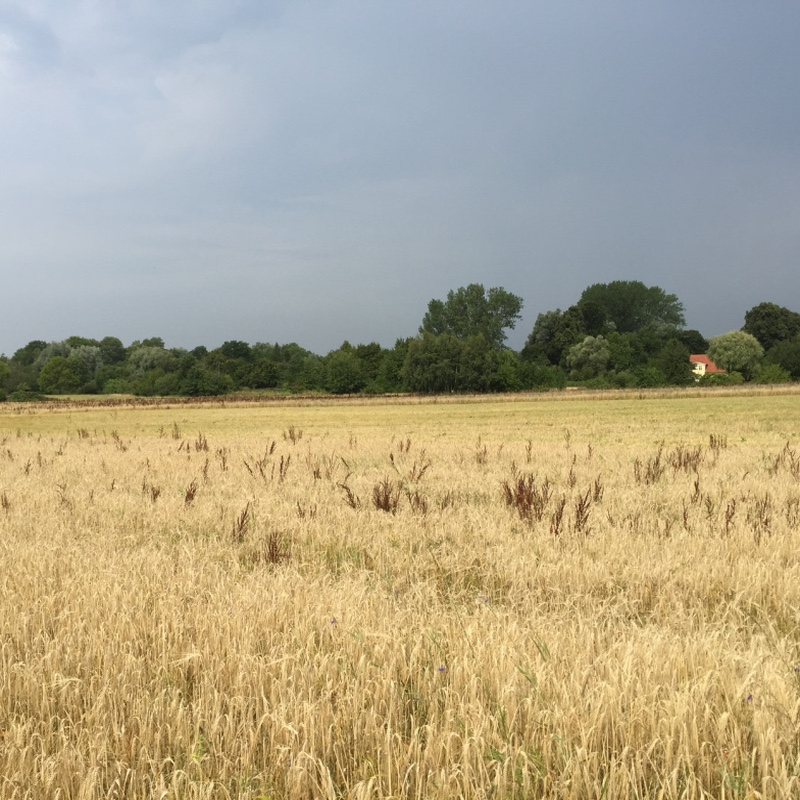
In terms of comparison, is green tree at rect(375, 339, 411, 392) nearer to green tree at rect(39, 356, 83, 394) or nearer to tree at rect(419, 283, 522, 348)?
tree at rect(419, 283, 522, 348)

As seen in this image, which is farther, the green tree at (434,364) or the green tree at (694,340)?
the green tree at (694,340)

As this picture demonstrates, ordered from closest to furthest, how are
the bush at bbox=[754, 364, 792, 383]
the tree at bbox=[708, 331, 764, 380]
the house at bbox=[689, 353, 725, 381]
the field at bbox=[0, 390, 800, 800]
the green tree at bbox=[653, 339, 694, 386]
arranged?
the field at bbox=[0, 390, 800, 800] → the green tree at bbox=[653, 339, 694, 386] → the bush at bbox=[754, 364, 792, 383] → the tree at bbox=[708, 331, 764, 380] → the house at bbox=[689, 353, 725, 381]

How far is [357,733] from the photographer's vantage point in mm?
2662

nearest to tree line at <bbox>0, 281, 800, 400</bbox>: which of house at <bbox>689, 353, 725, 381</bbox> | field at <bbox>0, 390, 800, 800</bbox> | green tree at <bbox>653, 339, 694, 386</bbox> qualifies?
green tree at <bbox>653, 339, 694, 386</bbox>

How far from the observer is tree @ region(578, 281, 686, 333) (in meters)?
171

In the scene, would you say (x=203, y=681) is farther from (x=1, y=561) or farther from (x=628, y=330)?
(x=628, y=330)

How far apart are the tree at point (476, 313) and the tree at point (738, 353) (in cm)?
4212

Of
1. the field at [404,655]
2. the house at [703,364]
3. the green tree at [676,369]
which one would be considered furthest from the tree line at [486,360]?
the field at [404,655]

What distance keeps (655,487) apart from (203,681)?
810cm

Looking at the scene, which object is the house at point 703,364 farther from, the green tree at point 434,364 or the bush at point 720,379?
the green tree at point 434,364

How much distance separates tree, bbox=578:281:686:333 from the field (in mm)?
172179

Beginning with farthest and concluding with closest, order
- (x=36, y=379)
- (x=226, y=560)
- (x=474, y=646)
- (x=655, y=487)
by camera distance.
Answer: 1. (x=36, y=379)
2. (x=655, y=487)
3. (x=226, y=560)
4. (x=474, y=646)

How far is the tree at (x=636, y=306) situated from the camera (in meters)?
171

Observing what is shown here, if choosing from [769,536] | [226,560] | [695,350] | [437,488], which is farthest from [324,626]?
[695,350]
